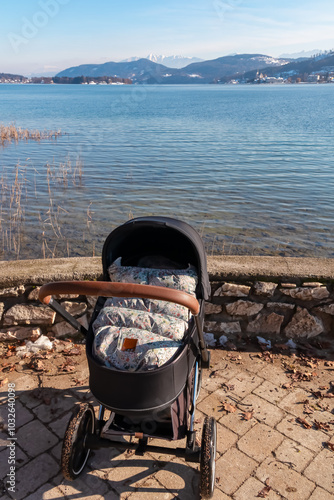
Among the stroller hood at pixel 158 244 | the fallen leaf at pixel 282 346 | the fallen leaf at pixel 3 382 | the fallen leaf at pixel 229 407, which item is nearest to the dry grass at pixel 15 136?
the fallen leaf at pixel 3 382

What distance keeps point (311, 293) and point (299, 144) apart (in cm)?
1909

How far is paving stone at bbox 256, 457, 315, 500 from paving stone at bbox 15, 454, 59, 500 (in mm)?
1470

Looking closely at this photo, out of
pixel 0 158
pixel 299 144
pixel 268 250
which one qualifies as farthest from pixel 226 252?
pixel 299 144

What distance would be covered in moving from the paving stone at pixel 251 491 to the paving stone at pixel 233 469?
0.03 metres

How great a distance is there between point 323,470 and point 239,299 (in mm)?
1797

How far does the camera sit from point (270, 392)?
11.9 ft

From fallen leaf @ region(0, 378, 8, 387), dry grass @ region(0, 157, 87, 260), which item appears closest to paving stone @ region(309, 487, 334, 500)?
fallen leaf @ region(0, 378, 8, 387)

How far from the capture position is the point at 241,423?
129 inches

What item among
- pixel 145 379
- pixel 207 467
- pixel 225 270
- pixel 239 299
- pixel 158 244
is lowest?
pixel 207 467

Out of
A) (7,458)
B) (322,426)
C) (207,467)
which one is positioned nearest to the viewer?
(207,467)

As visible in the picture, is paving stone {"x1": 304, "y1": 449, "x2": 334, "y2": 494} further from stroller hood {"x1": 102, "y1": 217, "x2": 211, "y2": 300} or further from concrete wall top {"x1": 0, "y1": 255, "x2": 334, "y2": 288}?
concrete wall top {"x1": 0, "y1": 255, "x2": 334, "y2": 288}

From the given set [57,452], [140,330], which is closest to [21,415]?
[57,452]

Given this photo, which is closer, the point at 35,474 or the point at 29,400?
the point at 35,474

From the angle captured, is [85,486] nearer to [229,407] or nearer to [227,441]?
[227,441]
